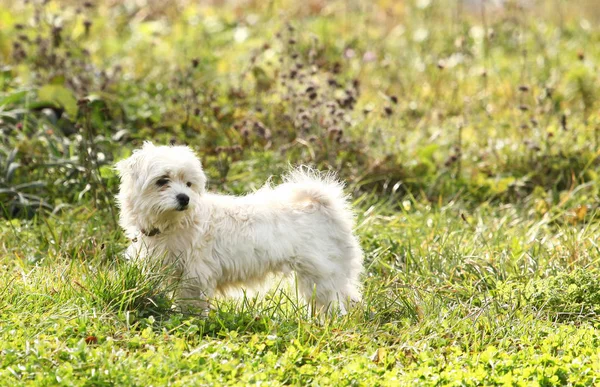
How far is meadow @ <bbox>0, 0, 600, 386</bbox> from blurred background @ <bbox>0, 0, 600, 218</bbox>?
0.11ft

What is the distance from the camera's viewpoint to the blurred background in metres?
7.22

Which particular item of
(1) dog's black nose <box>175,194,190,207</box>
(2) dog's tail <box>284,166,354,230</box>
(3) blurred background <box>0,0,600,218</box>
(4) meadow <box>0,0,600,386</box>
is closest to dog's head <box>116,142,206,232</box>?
(1) dog's black nose <box>175,194,190,207</box>

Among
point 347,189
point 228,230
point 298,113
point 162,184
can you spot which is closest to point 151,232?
point 162,184

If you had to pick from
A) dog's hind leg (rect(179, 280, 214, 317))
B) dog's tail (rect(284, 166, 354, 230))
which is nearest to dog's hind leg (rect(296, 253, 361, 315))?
dog's tail (rect(284, 166, 354, 230))

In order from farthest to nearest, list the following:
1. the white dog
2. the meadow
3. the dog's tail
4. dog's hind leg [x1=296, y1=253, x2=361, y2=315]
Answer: the dog's tail → dog's hind leg [x1=296, y1=253, x2=361, y2=315] → the white dog → the meadow

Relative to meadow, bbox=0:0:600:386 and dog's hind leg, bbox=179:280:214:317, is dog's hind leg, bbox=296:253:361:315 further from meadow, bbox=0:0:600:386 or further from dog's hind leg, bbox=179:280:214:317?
dog's hind leg, bbox=179:280:214:317

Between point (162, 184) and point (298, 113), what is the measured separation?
2.81 m

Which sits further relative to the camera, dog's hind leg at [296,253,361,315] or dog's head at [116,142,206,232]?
dog's hind leg at [296,253,361,315]

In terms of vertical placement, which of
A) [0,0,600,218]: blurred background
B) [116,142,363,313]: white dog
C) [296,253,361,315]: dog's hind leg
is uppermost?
[0,0,600,218]: blurred background

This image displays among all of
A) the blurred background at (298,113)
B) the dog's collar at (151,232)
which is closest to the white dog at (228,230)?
the dog's collar at (151,232)

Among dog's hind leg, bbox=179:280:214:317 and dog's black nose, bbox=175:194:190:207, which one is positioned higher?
dog's black nose, bbox=175:194:190:207

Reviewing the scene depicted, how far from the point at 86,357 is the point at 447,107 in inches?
251

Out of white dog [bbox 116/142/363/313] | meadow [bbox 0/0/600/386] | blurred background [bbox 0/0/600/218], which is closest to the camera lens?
meadow [bbox 0/0/600/386]

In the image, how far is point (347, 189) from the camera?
23.6 feet
